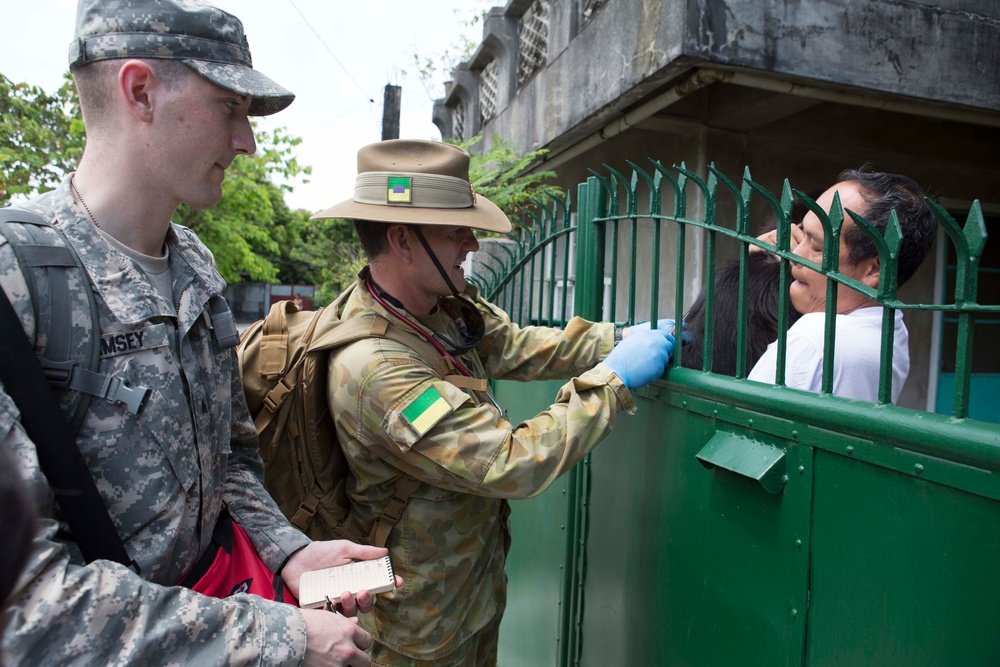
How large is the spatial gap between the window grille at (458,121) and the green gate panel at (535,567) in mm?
6857

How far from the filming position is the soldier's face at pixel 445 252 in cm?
192

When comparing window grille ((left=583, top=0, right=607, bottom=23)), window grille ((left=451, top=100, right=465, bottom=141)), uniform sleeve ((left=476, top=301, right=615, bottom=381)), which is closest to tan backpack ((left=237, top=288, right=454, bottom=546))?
uniform sleeve ((left=476, top=301, right=615, bottom=381))

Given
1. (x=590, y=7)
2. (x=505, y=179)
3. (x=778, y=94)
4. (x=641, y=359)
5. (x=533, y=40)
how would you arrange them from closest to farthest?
(x=641, y=359) < (x=778, y=94) < (x=590, y=7) < (x=505, y=179) < (x=533, y=40)

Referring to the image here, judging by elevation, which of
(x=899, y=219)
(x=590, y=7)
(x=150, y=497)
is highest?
(x=590, y=7)

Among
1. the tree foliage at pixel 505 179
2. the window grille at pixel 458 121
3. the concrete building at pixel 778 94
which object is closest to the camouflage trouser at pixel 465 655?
the concrete building at pixel 778 94

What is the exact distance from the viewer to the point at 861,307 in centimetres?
164

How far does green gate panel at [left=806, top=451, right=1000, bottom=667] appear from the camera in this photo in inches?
39.4

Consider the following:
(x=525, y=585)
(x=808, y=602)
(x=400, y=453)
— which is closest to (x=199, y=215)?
(x=525, y=585)

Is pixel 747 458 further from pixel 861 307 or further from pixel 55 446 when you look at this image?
pixel 55 446

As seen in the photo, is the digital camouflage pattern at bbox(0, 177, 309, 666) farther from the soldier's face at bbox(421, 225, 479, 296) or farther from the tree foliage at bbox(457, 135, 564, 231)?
the tree foliage at bbox(457, 135, 564, 231)

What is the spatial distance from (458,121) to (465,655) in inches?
343

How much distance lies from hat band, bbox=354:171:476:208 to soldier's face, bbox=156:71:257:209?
1.97 feet

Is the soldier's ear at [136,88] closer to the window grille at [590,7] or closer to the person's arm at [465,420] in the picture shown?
the person's arm at [465,420]

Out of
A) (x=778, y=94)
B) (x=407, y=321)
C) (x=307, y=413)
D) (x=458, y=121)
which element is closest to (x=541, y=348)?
(x=407, y=321)
